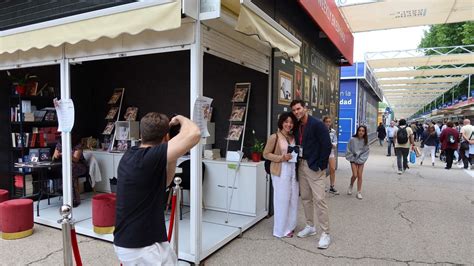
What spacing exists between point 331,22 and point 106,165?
5.54 m

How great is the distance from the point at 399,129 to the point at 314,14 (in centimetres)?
479

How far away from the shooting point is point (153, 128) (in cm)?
197

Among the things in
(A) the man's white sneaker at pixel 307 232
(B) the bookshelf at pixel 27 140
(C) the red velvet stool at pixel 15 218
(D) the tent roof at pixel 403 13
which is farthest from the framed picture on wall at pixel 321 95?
(C) the red velvet stool at pixel 15 218

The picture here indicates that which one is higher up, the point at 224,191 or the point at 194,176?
the point at 194,176

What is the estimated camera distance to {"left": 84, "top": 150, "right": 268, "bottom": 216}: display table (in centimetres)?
502

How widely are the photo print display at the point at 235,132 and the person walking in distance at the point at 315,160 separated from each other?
4.86ft

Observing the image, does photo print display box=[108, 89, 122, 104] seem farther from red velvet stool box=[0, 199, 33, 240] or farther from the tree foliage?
the tree foliage

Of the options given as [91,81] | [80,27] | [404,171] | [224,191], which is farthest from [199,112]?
[404,171]

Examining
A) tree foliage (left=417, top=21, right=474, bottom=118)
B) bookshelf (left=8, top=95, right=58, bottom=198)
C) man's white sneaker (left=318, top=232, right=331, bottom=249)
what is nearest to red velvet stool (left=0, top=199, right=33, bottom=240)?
bookshelf (left=8, top=95, right=58, bottom=198)

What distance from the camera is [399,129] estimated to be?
30.0ft

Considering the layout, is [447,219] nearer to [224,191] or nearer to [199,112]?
[224,191]

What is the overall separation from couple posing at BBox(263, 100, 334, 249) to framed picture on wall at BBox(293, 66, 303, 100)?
79.1 inches

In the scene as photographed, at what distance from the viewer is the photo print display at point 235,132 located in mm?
5520

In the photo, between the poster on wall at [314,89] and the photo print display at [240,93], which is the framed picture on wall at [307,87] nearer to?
the poster on wall at [314,89]
